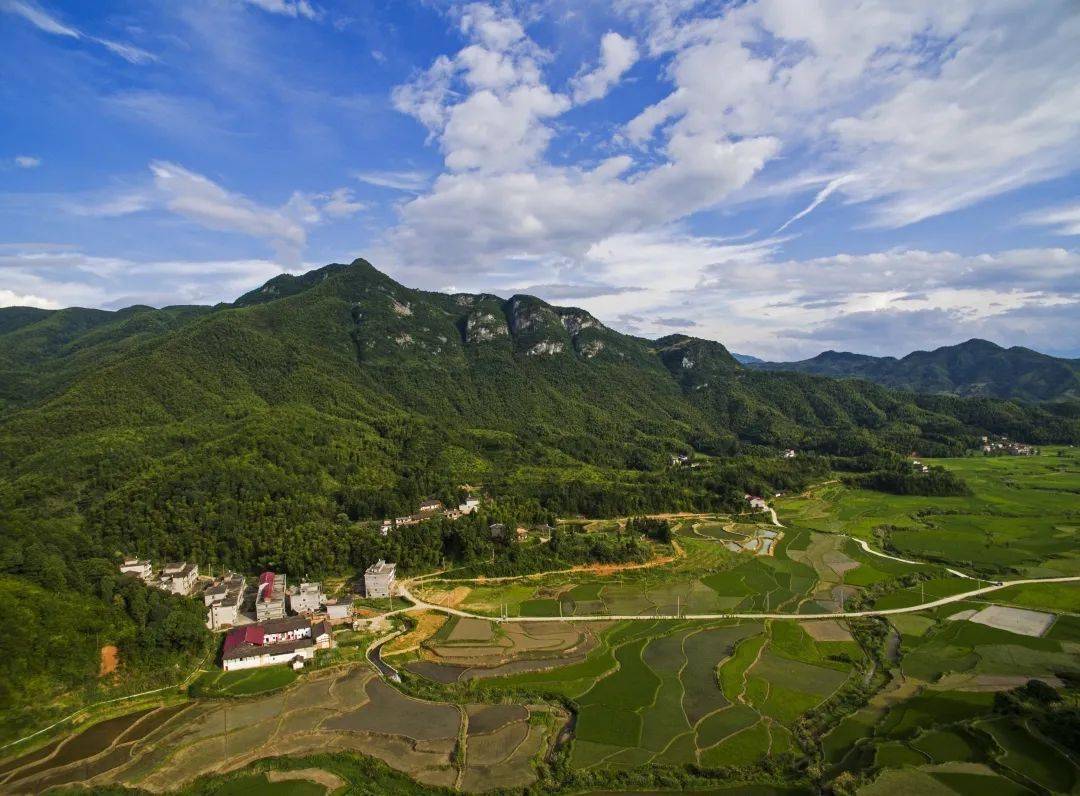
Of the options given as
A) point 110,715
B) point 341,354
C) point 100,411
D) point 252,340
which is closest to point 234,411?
point 100,411

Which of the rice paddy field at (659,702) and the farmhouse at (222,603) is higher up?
the farmhouse at (222,603)

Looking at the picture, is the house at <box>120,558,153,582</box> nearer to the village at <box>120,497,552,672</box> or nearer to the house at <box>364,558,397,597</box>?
the village at <box>120,497,552,672</box>

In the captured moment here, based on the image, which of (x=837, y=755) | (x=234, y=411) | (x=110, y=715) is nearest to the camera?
(x=837, y=755)

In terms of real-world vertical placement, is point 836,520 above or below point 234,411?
below

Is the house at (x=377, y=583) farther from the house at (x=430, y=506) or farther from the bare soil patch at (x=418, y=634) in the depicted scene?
the house at (x=430, y=506)

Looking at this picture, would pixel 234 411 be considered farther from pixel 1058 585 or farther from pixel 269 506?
pixel 1058 585

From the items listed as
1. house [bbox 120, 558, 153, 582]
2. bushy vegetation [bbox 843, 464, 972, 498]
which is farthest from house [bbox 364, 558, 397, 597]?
bushy vegetation [bbox 843, 464, 972, 498]

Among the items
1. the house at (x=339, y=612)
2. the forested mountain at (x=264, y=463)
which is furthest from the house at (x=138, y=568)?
the house at (x=339, y=612)
